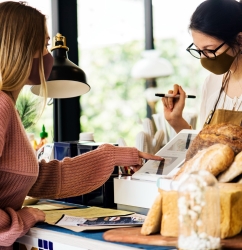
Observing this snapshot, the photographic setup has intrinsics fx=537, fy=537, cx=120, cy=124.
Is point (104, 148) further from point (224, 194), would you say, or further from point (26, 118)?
point (26, 118)

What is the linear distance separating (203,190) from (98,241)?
1.29ft

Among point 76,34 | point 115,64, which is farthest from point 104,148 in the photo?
point 115,64

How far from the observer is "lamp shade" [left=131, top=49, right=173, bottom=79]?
5089mm

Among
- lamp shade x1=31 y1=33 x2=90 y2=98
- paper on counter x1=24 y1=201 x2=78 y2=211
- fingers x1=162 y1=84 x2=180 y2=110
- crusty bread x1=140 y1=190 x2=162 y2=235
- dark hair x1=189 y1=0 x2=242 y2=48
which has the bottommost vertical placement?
paper on counter x1=24 y1=201 x2=78 y2=211

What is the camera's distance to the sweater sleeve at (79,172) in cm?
198

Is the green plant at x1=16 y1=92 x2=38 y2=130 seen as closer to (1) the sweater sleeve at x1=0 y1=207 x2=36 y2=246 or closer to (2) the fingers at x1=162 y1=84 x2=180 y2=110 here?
(2) the fingers at x1=162 y1=84 x2=180 y2=110

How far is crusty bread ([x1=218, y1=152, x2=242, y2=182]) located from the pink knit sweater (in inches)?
23.6

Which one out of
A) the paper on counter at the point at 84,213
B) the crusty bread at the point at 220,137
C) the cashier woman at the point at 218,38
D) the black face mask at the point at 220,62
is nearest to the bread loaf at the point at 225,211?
the crusty bread at the point at 220,137

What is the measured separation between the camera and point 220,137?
1.62 meters

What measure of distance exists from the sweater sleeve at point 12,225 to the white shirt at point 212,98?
1.18 meters

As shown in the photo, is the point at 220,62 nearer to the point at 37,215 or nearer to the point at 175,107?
Answer: the point at 175,107

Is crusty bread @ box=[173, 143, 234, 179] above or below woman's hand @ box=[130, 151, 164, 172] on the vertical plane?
above

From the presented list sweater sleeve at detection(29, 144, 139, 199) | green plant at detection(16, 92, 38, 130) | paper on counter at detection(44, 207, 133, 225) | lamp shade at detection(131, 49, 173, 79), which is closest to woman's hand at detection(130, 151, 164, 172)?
sweater sleeve at detection(29, 144, 139, 199)

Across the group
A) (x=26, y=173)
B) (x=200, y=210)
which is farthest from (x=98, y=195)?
(x=200, y=210)
